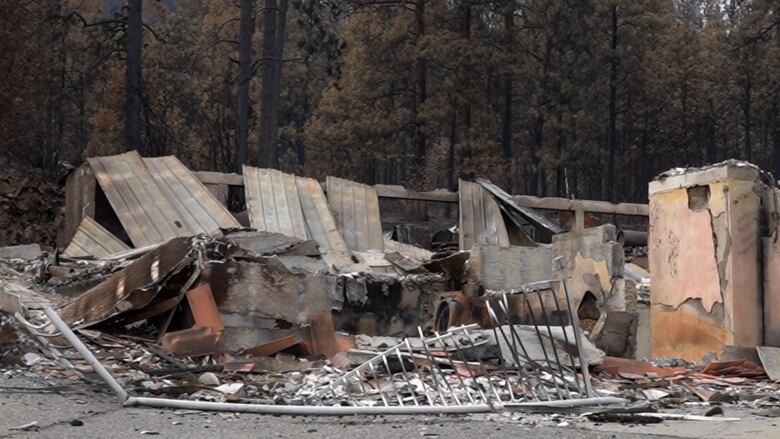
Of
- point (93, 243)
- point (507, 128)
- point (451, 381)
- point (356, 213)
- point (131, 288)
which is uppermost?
point (507, 128)

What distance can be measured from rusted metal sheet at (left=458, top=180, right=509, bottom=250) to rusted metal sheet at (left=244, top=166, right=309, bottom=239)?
9.27 ft

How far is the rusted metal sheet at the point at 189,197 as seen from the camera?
1255cm

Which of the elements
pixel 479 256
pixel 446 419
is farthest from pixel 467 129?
pixel 446 419

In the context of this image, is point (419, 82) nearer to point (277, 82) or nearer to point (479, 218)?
point (277, 82)

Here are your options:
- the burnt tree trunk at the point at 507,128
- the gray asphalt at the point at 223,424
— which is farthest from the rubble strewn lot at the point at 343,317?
the burnt tree trunk at the point at 507,128

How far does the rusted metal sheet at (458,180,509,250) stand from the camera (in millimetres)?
14938

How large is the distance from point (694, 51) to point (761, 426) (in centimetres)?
3121

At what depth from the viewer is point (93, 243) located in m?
11.8

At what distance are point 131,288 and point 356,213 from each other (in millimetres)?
6148

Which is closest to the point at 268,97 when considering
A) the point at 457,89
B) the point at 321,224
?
the point at 321,224

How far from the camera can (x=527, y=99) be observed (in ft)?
113

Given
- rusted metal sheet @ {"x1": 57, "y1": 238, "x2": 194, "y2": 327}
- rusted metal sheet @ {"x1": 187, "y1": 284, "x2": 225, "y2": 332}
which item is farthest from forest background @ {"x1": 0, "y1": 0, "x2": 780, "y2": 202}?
rusted metal sheet @ {"x1": 187, "y1": 284, "x2": 225, "y2": 332}

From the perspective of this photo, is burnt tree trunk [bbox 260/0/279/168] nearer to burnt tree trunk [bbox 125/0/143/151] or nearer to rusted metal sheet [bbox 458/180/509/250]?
burnt tree trunk [bbox 125/0/143/151]

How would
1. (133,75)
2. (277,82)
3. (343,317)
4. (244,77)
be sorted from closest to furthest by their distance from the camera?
(343,317), (133,75), (244,77), (277,82)
